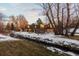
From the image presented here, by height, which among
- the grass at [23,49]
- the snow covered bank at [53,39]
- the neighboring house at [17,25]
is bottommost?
the grass at [23,49]

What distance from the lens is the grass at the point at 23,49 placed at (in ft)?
5.96

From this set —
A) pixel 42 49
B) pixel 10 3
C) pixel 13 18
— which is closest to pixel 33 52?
pixel 42 49

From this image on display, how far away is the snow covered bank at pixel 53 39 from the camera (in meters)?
1.81

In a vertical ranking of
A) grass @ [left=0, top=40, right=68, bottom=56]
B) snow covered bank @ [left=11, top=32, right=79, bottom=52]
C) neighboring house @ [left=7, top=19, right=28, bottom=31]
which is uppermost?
neighboring house @ [left=7, top=19, right=28, bottom=31]

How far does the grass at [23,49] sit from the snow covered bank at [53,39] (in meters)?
0.06

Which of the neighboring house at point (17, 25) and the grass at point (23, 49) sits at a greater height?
the neighboring house at point (17, 25)

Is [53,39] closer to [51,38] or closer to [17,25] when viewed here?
[51,38]

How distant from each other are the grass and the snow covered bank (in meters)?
0.06

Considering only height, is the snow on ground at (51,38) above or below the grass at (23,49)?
above

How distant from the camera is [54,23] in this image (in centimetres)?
185

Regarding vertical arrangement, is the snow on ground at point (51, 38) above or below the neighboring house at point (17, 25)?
below

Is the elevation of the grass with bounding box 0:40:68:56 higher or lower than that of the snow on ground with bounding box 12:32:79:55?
lower

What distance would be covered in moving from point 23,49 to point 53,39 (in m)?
0.25

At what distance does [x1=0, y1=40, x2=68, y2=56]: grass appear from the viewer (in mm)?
1816
